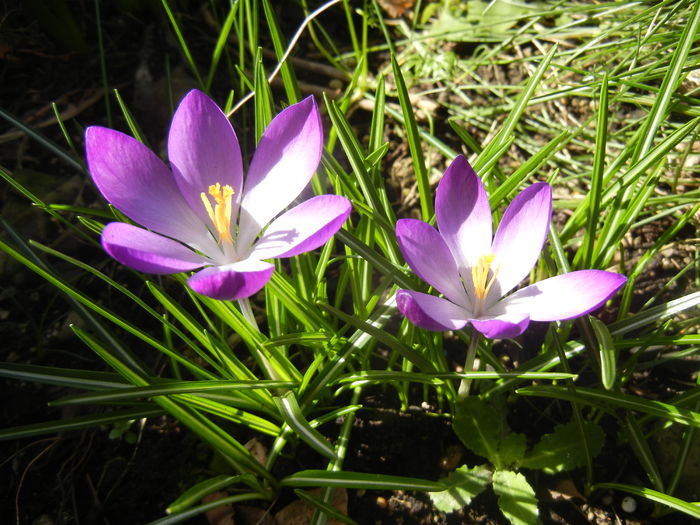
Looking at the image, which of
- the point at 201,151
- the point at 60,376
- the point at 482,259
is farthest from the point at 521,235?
the point at 60,376

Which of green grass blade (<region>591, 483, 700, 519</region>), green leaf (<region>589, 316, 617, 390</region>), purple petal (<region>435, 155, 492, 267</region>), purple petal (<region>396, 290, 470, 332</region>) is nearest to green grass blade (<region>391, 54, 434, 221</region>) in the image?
purple petal (<region>435, 155, 492, 267</region>)

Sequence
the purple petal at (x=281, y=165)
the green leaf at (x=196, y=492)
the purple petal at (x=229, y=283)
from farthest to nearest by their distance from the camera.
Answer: the purple petal at (x=281, y=165) → the green leaf at (x=196, y=492) → the purple petal at (x=229, y=283)

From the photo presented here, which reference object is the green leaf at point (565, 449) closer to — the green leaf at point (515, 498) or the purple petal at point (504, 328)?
the green leaf at point (515, 498)

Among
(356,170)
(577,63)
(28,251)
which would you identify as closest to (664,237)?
(356,170)

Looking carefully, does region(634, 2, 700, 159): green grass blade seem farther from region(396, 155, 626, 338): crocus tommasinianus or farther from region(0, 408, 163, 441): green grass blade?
region(0, 408, 163, 441): green grass blade

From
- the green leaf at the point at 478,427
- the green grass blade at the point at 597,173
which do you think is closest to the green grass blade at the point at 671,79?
the green grass blade at the point at 597,173
